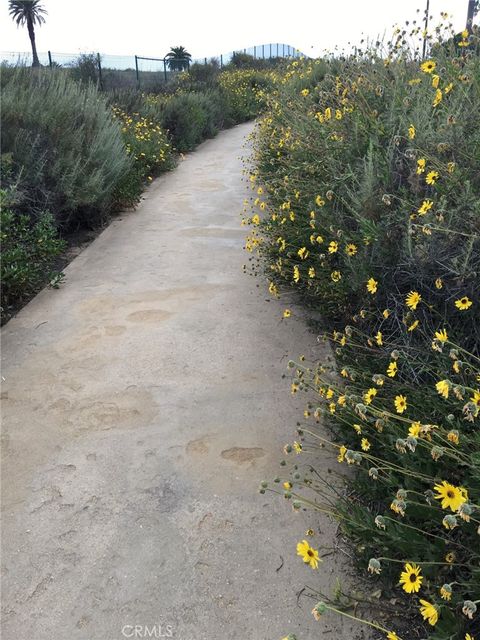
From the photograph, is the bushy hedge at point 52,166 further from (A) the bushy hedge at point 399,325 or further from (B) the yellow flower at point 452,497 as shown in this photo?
(B) the yellow flower at point 452,497

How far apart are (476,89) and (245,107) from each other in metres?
16.6

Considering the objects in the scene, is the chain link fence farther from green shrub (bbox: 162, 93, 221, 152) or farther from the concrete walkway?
the concrete walkway

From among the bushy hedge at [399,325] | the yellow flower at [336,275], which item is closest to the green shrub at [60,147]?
the bushy hedge at [399,325]

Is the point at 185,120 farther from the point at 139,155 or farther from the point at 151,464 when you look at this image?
the point at 151,464

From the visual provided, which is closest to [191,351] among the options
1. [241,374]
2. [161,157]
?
[241,374]

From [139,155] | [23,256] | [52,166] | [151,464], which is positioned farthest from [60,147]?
→ [151,464]

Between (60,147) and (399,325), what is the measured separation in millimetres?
4557

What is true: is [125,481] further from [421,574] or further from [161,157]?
[161,157]

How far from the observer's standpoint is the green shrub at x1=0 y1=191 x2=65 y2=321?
13.6 feet

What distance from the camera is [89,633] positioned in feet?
5.93

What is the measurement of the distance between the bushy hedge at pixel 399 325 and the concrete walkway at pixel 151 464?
22 cm

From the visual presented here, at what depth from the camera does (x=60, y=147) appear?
584cm

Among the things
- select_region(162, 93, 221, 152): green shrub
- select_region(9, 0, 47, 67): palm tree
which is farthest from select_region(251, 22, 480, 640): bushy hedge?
select_region(9, 0, 47, 67): palm tree

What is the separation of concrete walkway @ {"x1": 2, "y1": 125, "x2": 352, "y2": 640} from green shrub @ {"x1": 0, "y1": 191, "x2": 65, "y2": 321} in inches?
7.4
